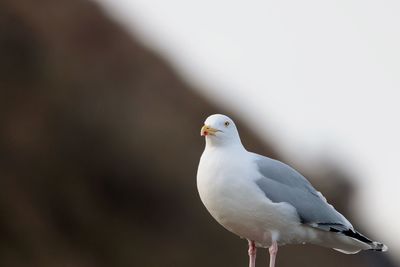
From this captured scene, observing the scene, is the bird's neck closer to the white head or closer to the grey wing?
the white head

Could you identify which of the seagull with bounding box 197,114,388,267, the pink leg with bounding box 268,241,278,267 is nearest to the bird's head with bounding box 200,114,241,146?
the seagull with bounding box 197,114,388,267

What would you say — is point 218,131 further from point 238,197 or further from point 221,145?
point 238,197

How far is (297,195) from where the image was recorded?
1005cm

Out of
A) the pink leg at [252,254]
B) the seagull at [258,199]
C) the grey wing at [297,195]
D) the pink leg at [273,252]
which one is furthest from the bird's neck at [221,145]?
the pink leg at [252,254]

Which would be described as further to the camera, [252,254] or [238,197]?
[252,254]

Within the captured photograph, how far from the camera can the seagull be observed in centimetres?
A: 970

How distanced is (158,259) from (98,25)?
18.8 ft

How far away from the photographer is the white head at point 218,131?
989cm

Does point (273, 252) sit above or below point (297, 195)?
below

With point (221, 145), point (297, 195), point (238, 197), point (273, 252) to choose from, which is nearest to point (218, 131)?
point (221, 145)

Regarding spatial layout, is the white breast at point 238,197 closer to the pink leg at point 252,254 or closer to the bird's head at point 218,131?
the bird's head at point 218,131

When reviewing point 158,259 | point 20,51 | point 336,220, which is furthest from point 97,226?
point 336,220

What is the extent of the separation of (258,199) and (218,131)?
638mm

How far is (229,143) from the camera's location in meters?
9.97
